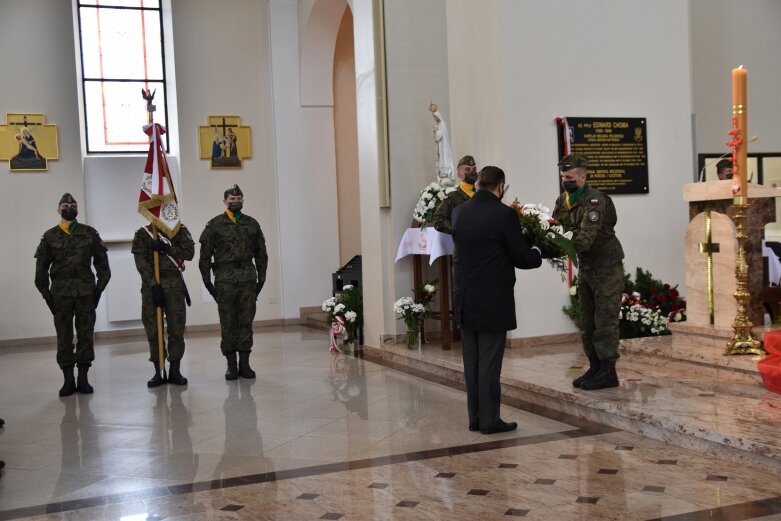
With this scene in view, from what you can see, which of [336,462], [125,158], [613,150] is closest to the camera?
[336,462]

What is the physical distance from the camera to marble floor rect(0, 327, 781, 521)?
4.57 meters

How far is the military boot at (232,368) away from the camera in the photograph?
912 cm

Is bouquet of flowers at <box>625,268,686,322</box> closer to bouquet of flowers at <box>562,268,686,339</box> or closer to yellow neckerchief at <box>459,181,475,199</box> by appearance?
bouquet of flowers at <box>562,268,686,339</box>

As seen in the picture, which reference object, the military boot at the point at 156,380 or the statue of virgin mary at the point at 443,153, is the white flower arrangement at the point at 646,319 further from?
the military boot at the point at 156,380

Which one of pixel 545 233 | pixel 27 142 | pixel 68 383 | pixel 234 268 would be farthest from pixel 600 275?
pixel 27 142

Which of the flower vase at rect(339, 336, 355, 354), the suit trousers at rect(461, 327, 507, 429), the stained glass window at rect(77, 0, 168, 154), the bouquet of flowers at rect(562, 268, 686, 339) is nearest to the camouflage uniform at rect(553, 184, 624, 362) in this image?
the suit trousers at rect(461, 327, 507, 429)

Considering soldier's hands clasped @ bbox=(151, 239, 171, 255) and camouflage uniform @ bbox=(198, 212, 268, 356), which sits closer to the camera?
soldier's hands clasped @ bbox=(151, 239, 171, 255)

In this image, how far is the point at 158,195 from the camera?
8883 mm

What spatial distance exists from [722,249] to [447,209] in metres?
2.80

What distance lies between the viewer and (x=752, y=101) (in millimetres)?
12891

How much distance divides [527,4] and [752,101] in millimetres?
5395

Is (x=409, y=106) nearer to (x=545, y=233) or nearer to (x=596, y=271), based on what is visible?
(x=596, y=271)

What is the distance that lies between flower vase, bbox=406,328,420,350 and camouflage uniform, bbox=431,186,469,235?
58.1 inches

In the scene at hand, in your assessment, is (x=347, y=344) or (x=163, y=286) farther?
(x=347, y=344)
